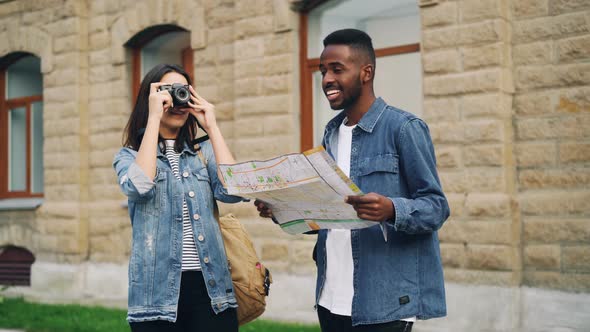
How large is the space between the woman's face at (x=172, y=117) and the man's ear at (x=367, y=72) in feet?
2.88

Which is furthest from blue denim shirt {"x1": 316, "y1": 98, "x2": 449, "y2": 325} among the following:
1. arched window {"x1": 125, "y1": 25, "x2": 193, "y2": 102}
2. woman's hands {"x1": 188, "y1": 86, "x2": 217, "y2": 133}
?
arched window {"x1": 125, "y1": 25, "x2": 193, "y2": 102}

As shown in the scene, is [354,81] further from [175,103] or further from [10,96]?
[10,96]

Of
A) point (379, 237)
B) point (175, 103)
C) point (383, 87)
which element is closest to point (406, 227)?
point (379, 237)

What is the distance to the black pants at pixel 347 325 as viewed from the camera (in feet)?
9.90

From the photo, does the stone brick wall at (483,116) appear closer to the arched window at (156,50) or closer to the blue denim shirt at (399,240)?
the arched window at (156,50)

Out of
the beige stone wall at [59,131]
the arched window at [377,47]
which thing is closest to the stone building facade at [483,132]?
the arched window at [377,47]

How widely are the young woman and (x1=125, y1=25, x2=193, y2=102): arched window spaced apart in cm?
756

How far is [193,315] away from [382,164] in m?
1.08

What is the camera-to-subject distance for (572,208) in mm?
6953

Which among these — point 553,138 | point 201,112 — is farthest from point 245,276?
point 553,138

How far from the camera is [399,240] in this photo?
3.04m

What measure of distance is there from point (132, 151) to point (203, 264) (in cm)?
64

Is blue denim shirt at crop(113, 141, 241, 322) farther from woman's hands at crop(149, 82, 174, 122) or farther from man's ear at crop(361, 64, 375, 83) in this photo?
man's ear at crop(361, 64, 375, 83)

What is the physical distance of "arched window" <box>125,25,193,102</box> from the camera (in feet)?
36.1
